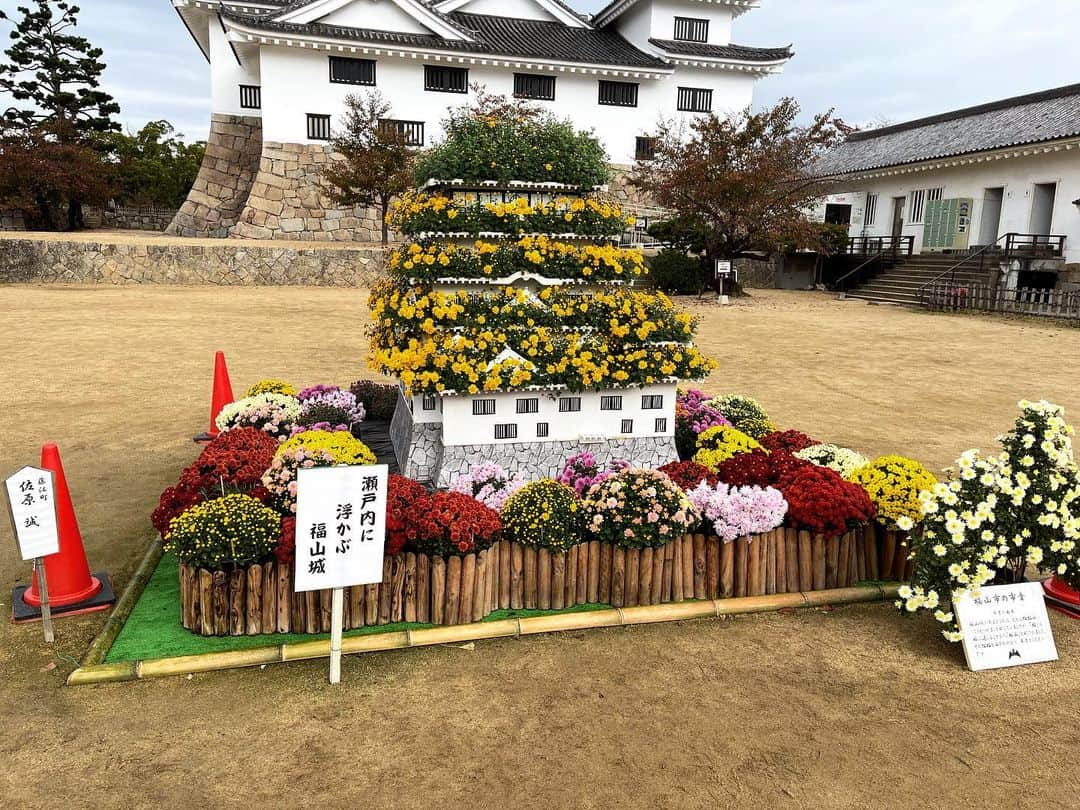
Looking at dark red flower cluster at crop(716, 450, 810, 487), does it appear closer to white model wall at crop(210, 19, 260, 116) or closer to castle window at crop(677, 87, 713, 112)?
castle window at crop(677, 87, 713, 112)

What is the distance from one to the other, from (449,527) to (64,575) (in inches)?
108

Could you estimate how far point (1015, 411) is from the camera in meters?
11.5

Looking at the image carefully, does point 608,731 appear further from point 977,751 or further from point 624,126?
point 624,126

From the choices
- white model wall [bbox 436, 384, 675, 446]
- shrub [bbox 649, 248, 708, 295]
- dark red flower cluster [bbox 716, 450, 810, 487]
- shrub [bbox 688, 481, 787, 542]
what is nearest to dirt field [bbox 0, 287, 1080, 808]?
shrub [bbox 688, 481, 787, 542]

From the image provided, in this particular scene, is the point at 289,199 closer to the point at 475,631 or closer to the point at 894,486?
the point at 475,631

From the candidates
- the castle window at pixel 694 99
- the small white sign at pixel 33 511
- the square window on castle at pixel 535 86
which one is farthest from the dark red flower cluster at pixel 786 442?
the castle window at pixel 694 99

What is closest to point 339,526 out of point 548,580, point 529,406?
point 548,580

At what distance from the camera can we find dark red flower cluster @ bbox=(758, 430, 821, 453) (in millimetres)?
7875

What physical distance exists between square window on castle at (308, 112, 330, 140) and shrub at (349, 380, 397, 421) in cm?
2685

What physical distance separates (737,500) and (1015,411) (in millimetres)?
8117

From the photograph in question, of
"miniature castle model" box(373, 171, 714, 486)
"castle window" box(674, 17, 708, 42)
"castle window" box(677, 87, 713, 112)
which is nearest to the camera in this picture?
"miniature castle model" box(373, 171, 714, 486)

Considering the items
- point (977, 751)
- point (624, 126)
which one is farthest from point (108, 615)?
point (624, 126)

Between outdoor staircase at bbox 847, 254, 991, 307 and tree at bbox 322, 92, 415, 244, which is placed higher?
tree at bbox 322, 92, 415, 244

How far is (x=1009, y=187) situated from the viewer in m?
29.2
